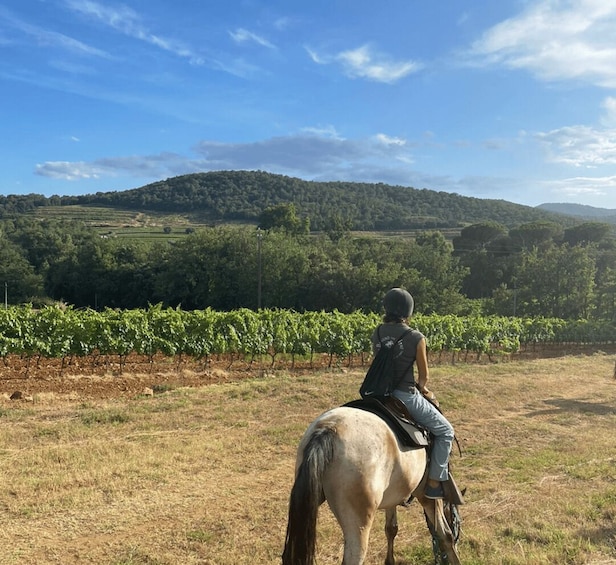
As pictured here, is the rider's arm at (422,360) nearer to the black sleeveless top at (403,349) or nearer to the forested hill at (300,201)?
the black sleeveless top at (403,349)

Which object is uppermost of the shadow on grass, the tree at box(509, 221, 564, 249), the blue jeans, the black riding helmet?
the tree at box(509, 221, 564, 249)

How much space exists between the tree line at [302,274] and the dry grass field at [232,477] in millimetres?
24043

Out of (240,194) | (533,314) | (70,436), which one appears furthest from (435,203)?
(70,436)

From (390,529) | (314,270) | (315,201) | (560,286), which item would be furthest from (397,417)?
(315,201)

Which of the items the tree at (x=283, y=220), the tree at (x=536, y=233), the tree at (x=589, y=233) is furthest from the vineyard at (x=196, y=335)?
the tree at (x=589, y=233)

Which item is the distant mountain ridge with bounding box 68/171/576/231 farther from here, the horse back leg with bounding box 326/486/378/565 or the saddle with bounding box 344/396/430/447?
the horse back leg with bounding box 326/486/378/565

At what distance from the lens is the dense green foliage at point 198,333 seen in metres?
15.3

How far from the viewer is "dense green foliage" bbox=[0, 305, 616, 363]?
50.2ft

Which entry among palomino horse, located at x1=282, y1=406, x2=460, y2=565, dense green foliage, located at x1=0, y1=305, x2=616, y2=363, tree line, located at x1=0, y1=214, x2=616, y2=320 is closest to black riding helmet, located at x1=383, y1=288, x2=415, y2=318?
palomino horse, located at x1=282, y1=406, x2=460, y2=565

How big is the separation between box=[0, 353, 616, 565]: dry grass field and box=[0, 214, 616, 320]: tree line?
947 inches

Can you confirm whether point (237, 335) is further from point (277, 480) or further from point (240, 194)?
point (240, 194)

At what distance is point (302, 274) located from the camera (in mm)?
43844

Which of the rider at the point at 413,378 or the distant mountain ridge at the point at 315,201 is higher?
the distant mountain ridge at the point at 315,201

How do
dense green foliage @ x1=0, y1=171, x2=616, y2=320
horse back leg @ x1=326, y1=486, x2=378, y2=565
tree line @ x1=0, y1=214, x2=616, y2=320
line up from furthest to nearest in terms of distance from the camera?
dense green foliage @ x1=0, y1=171, x2=616, y2=320 → tree line @ x1=0, y1=214, x2=616, y2=320 → horse back leg @ x1=326, y1=486, x2=378, y2=565
